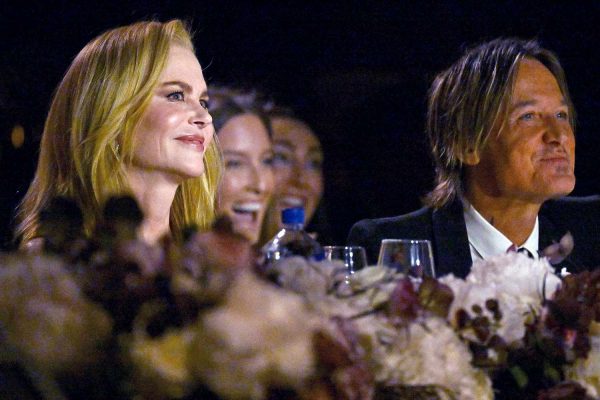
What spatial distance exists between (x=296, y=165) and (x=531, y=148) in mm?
1169

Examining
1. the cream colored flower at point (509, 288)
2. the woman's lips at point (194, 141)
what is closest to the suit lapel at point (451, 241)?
the woman's lips at point (194, 141)

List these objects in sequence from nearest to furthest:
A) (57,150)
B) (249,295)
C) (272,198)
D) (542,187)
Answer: (249,295) < (57,150) < (542,187) < (272,198)

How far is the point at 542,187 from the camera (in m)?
2.48

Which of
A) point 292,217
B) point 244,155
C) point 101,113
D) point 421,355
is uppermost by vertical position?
point 244,155

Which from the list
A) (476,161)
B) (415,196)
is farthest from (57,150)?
(415,196)

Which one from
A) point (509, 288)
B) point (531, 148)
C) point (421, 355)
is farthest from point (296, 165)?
point (421, 355)

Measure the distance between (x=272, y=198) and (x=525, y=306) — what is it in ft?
8.02

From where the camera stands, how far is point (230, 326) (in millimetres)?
521

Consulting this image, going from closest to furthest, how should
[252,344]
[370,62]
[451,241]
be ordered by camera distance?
[252,344]
[451,241]
[370,62]

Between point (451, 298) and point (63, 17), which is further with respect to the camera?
point (63, 17)

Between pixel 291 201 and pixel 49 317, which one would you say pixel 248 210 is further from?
pixel 49 317

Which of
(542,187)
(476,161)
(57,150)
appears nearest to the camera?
(57,150)

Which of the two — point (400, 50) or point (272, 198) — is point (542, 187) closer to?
point (272, 198)

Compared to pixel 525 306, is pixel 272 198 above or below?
above
